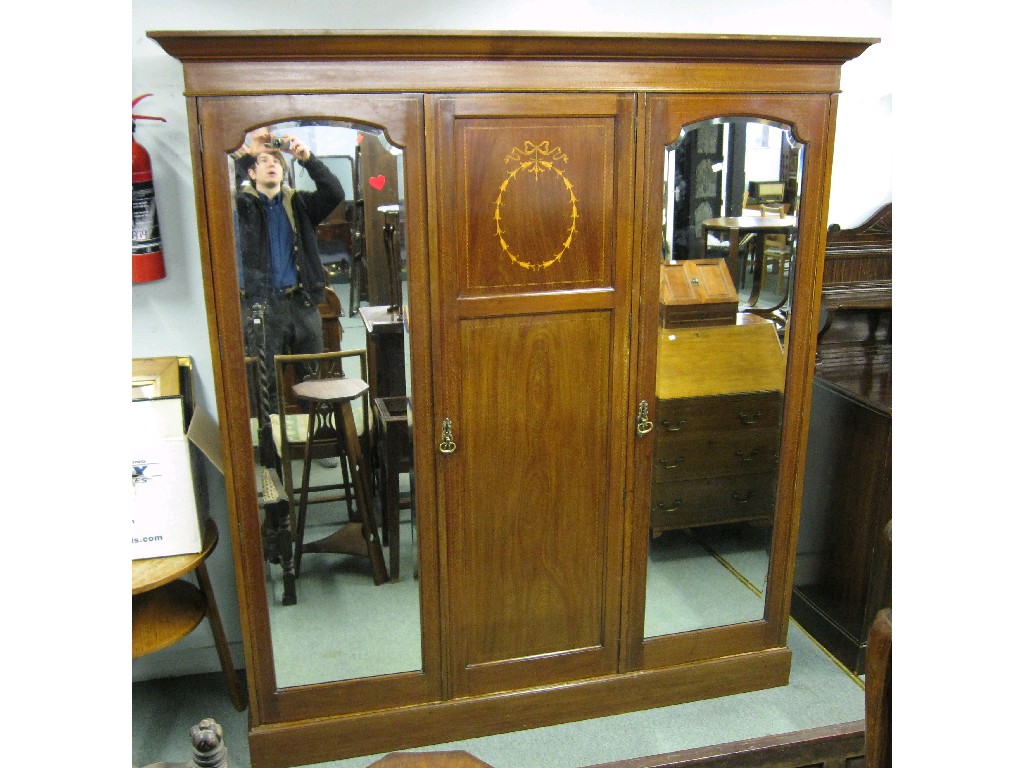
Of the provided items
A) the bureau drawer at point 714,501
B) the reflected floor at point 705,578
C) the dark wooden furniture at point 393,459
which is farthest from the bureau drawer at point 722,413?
the dark wooden furniture at point 393,459

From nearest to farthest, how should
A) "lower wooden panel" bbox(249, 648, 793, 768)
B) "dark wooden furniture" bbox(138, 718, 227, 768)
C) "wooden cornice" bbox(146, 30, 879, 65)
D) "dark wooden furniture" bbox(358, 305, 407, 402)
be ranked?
"dark wooden furniture" bbox(138, 718, 227, 768) → "wooden cornice" bbox(146, 30, 879, 65) → "dark wooden furniture" bbox(358, 305, 407, 402) → "lower wooden panel" bbox(249, 648, 793, 768)

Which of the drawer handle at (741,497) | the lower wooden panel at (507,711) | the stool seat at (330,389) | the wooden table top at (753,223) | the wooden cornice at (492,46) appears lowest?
the lower wooden panel at (507,711)

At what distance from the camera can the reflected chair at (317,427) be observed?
1.88m

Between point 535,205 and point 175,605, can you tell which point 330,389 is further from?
point 175,605

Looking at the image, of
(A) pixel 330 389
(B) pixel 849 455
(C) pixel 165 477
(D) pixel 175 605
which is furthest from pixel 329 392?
(B) pixel 849 455

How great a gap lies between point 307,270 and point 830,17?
173 cm

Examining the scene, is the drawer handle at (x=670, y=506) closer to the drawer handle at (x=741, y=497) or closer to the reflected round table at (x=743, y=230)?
the drawer handle at (x=741, y=497)

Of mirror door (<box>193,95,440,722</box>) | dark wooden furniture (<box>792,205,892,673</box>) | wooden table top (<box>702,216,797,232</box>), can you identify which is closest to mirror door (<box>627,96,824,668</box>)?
wooden table top (<box>702,216,797,232</box>)

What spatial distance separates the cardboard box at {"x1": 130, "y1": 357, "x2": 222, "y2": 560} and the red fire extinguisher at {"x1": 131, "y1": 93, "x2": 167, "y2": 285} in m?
0.29

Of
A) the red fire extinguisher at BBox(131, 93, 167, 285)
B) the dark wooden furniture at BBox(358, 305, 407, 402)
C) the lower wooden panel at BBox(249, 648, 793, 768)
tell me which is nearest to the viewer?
the dark wooden furniture at BBox(358, 305, 407, 402)

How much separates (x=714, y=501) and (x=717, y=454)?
0.46ft

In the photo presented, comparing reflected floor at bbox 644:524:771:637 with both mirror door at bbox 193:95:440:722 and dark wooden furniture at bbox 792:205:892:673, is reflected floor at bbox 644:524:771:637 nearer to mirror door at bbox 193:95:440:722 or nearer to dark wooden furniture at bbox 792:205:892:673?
dark wooden furniture at bbox 792:205:892:673

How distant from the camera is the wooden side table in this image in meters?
1.94

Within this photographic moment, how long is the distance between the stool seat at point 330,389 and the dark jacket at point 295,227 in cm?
22
